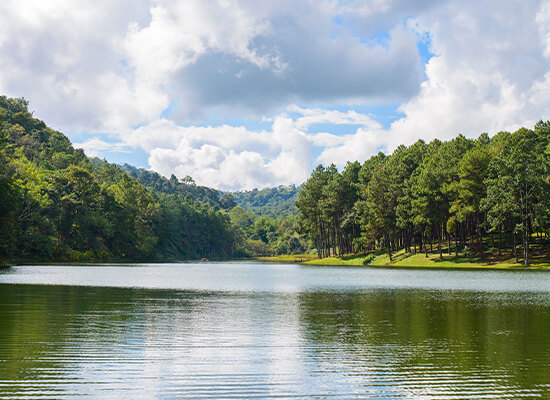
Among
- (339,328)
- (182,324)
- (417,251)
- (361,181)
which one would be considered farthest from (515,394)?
(361,181)

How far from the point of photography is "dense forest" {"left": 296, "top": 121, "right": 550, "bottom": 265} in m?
78.4

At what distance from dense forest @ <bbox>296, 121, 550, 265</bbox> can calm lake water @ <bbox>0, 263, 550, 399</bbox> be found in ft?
177

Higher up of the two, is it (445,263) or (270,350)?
(270,350)

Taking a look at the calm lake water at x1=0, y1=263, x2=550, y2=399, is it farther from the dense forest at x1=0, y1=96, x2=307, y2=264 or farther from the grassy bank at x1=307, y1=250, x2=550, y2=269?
the dense forest at x1=0, y1=96, x2=307, y2=264

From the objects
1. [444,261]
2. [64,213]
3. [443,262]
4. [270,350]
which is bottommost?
[443,262]

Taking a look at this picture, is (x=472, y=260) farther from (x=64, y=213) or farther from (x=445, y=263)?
(x=64, y=213)

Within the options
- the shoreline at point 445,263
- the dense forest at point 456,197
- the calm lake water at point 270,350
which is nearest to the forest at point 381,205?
the dense forest at point 456,197

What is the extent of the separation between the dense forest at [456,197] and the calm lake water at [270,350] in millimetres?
53919

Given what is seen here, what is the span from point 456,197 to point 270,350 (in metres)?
83.3

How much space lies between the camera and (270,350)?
1627cm

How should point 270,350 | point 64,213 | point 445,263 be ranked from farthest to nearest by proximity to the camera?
1. point 64,213
2. point 445,263
3. point 270,350

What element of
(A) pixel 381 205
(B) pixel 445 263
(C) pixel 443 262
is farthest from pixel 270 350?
(A) pixel 381 205

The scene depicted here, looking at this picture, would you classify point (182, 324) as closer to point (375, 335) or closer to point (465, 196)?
point (375, 335)

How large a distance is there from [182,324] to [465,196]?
74391 mm
